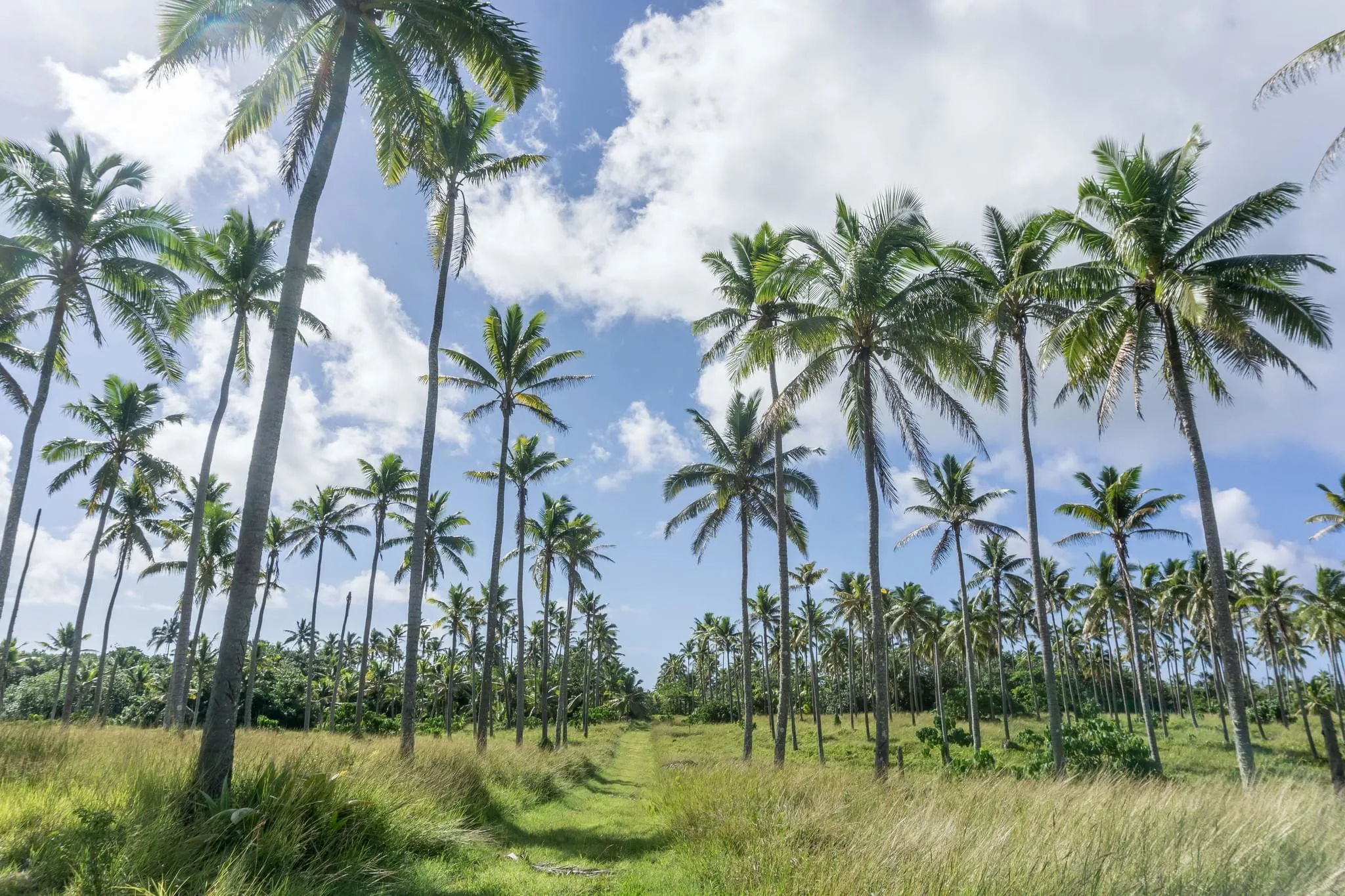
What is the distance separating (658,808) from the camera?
13.3 metres

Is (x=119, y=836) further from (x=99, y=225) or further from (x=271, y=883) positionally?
(x=99, y=225)

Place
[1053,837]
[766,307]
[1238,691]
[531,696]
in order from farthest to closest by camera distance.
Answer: [531,696] < [766,307] < [1238,691] < [1053,837]

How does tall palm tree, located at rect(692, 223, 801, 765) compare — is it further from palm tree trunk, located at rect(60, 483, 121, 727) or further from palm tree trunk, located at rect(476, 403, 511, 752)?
palm tree trunk, located at rect(60, 483, 121, 727)

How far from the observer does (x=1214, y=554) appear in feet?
43.5

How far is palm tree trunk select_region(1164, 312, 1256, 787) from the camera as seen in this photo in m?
12.2

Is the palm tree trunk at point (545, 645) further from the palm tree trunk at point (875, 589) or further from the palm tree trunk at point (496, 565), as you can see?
the palm tree trunk at point (875, 589)

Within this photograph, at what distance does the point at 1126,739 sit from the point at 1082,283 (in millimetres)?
Result: 16409

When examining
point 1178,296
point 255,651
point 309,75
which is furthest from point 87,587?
point 1178,296

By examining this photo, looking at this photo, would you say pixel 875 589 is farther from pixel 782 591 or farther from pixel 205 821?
pixel 205 821

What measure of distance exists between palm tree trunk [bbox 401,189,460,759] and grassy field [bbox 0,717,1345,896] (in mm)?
1602

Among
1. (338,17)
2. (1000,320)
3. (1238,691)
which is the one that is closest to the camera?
(338,17)

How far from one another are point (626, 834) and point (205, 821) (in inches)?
297

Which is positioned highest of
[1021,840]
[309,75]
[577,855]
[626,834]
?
[309,75]

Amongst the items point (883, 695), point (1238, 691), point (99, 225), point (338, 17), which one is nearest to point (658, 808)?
point (883, 695)
